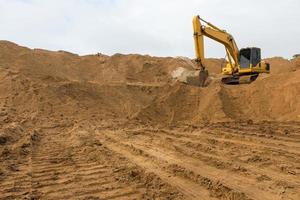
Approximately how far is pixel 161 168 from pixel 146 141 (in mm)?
3261

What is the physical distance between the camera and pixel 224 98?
17297mm

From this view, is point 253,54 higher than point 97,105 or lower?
higher

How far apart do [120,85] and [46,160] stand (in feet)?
54.1

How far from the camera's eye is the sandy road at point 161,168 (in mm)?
4941

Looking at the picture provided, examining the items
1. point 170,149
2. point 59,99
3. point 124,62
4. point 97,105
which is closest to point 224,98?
point 97,105

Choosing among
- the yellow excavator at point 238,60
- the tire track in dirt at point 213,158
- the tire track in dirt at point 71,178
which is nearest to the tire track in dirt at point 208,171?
the tire track in dirt at point 213,158

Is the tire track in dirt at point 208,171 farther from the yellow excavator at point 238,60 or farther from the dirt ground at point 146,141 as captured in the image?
the yellow excavator at point 238,60

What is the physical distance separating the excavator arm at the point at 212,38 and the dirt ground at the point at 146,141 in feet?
5.31

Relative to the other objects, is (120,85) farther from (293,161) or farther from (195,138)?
(293,161)

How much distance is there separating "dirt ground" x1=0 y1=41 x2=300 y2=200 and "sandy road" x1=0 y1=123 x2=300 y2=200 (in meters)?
0.02

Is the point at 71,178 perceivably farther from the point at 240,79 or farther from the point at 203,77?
the point at 240,79

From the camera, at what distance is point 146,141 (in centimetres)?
952

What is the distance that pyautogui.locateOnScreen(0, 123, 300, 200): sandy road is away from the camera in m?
4.94

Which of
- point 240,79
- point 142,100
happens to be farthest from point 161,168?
point 142,100
